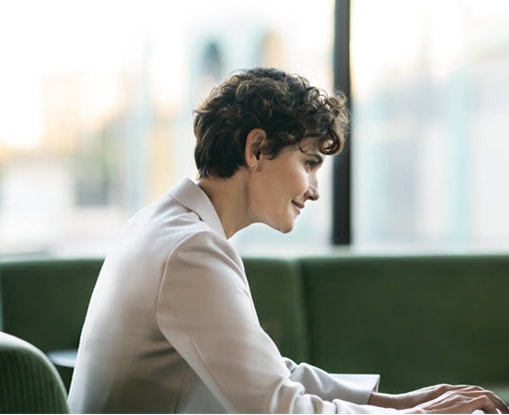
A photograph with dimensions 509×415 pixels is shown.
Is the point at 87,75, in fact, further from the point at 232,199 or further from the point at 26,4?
the point at 232,199

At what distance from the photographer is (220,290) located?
138cm

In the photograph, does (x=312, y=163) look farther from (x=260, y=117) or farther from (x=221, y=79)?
(x=221, y=79)

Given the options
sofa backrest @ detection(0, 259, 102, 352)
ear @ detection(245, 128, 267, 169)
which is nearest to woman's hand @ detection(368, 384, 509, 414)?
ear @ detection(245, 128, 267, 169)

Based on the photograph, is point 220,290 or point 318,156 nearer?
point 220,290

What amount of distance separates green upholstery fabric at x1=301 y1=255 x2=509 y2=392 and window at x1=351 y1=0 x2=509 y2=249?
60 cm

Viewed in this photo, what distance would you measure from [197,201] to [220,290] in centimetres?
27

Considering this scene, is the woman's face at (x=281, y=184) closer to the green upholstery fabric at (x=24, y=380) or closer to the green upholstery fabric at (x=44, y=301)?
the green upholstery fabric at (x=24, y=380)

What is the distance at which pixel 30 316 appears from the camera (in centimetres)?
268

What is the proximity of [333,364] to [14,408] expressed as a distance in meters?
1.75

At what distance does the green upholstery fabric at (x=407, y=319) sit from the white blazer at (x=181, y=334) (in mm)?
1282

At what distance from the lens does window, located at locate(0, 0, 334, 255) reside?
11.0ft

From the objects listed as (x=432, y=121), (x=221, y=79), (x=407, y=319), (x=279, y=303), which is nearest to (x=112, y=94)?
(x=221, y=79)

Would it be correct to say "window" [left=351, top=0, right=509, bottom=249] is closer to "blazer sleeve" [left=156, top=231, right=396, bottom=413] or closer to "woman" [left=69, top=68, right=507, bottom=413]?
"woman" [left=69, top=68, right=507, bottom=413]

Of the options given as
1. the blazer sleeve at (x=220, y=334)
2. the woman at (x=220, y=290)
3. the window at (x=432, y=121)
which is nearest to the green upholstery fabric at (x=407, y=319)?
the window at (x=432, y=121)
